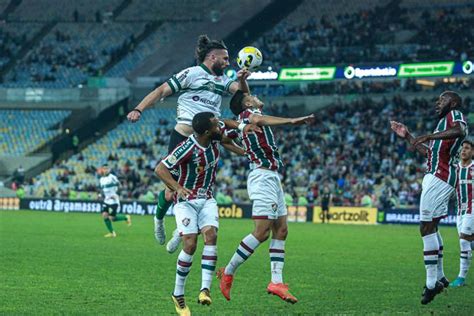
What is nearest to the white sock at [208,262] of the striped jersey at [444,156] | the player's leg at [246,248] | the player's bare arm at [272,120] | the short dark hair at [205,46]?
the player's leg at [246,248]

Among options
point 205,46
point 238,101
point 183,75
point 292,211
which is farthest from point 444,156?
point 292,211

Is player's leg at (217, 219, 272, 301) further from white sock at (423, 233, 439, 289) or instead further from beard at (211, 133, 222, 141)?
white sock at (423, 233, 439, 289)

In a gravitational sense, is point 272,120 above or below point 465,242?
above

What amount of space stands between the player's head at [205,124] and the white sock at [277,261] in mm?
2319

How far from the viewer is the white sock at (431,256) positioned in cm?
1334

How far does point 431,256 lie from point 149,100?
460 cm

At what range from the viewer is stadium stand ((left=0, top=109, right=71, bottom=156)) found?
2440 inches

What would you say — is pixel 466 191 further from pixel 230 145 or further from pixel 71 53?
pixel 71 53

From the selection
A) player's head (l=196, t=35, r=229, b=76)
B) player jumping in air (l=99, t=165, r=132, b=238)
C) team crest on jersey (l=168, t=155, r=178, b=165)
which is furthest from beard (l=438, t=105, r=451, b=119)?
player jumping in air (l=99, t=165, r=132, b=238)

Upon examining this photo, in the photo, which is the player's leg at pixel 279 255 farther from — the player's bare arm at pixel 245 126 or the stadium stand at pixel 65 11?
the stadium stand at pixel 65 11

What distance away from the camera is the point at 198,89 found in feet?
44.2

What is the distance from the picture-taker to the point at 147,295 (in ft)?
44.7

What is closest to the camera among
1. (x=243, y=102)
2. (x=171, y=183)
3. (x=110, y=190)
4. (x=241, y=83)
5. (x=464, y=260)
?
(x=171, y=183)

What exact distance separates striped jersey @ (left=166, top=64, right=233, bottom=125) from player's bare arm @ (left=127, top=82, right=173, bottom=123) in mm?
277
